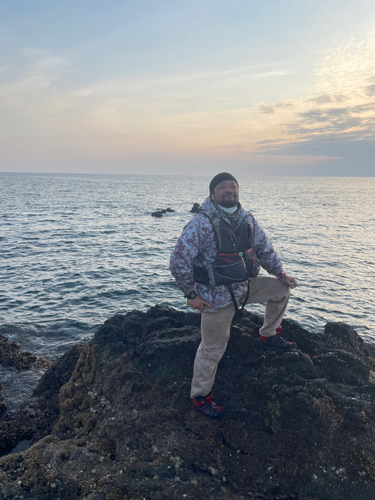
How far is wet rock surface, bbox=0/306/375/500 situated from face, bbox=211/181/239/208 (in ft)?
9.03

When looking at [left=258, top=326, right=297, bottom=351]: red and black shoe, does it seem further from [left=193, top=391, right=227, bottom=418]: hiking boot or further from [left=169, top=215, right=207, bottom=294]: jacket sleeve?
[left=169, top=215, right=207, bottom=294]: jacket sleeve

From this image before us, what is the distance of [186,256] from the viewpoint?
4.57m

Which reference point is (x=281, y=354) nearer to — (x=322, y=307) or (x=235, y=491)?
(x=235, y=491)

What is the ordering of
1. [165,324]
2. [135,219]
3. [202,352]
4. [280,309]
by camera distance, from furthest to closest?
[135,219] → [165,324] → [280,309] → [202,352]

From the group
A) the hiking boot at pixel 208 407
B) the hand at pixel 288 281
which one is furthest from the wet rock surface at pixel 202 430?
the hand at pixel 288 281

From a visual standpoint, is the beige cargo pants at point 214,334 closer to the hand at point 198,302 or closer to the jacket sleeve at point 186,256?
the hand at point 198,302

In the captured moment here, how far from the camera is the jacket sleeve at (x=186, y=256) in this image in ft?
15.0

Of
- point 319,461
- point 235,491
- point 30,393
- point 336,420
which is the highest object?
point 336,420

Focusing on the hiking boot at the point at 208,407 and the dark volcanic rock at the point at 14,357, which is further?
the dark volcanic rock at the point at 14,357

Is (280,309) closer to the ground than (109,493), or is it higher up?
higher up

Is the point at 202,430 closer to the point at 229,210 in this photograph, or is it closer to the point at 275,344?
the point at 275,344

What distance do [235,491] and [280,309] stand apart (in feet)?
9.40

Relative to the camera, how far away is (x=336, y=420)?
4648 millimetres

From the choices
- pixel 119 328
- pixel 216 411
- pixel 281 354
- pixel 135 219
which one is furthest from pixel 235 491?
pixel 135 219
